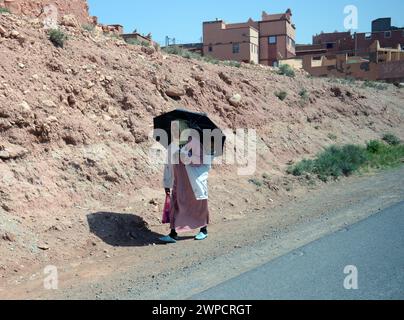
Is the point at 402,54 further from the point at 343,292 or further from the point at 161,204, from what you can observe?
the point at 343,292

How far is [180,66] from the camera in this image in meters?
15.7

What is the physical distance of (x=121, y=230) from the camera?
8.68 m

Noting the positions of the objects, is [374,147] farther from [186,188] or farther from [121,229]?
[121,229]

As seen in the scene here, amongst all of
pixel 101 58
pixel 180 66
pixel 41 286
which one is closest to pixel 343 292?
pixel 41 286

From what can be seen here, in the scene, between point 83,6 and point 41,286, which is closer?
point 41,286

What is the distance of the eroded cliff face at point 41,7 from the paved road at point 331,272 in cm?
1050

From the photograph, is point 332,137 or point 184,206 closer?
point 184,206

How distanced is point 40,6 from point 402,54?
154 ft

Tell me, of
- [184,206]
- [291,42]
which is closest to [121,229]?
[184,206]

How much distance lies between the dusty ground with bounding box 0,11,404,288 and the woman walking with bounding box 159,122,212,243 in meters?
0.68

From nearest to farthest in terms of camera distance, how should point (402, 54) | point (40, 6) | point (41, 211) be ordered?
1. point (41, 211)
2. point (40, 6)
3. point (402, 54)

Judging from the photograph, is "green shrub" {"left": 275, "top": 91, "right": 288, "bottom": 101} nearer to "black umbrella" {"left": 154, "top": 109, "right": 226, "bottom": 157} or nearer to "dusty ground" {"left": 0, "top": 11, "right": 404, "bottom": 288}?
"dusty ground" {"left": 0, "top": 11, "right": 404, "bottom": 288}

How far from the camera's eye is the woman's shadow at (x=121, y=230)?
8.38m

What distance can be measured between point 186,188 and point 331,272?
133 inches
